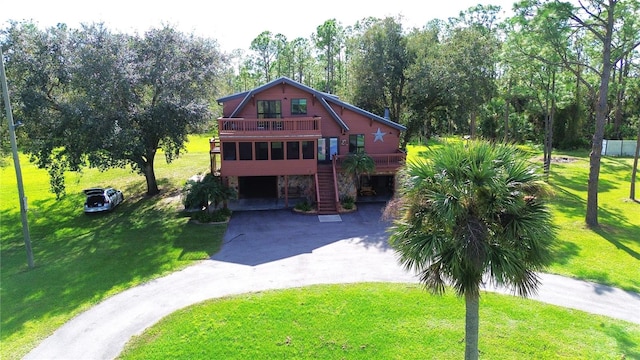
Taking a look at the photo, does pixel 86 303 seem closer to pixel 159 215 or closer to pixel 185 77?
pixel 159 215

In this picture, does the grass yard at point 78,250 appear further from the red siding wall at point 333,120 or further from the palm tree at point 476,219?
the palm tree at point 476,219

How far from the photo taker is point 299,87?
2588 cm

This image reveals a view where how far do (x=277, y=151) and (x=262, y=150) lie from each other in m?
0.92

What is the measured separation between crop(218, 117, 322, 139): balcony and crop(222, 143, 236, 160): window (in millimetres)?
868

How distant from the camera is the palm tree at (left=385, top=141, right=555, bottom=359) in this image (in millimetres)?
7910

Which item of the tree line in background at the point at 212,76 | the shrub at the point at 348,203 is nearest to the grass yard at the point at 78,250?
the tree line in background at the point at 212,76

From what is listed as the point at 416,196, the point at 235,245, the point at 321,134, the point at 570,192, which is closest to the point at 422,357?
the point at 416,196

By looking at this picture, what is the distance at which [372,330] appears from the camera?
1194cm

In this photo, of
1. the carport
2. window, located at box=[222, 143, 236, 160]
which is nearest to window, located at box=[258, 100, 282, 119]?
window, located at box=[222, 143, 236, 160]

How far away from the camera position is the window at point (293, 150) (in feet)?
81.5

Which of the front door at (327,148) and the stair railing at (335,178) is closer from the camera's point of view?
the stair railing at (335,178)

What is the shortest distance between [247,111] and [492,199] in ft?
66.8

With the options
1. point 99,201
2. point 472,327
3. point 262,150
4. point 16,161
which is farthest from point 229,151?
point 472,327

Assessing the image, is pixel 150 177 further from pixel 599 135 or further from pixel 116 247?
pixel 599 135
